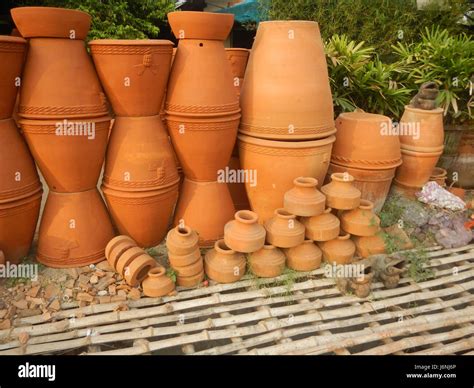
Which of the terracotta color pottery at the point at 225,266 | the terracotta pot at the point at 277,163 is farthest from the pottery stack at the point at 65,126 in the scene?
the terracotta pot at the point at 277,163

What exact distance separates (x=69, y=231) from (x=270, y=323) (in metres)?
1.73

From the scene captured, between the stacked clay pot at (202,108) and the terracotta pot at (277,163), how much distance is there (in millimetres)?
226

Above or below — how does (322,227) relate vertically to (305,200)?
below

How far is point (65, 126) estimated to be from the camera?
2.78 metres

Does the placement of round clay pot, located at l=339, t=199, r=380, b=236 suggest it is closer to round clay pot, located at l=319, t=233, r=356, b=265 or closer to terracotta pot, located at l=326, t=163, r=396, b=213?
round clay pot, located at l=319, t=233, r=356, b=265

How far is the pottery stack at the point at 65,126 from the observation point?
2695mm

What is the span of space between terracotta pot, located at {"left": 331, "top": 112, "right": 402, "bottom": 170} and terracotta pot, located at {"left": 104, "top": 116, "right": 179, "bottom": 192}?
1728 mm

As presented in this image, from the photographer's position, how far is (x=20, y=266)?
9.68 feet

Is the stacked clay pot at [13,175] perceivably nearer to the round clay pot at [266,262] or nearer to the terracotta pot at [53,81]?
the terracotta pot at [53,81]

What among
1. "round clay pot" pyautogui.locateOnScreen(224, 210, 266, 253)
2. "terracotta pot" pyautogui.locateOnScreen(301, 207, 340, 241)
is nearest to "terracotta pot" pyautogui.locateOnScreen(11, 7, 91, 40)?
"round clay pot" pyautogui.locateOnScreen(224, 210, 266, 253)

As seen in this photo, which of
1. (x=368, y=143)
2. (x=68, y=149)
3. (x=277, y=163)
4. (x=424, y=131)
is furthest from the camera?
(x=424, y=131)

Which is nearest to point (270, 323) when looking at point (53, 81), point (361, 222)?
point (361, 222)

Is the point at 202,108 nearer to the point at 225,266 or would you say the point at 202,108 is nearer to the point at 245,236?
the point at 245,236

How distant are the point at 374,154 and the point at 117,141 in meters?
2.31
